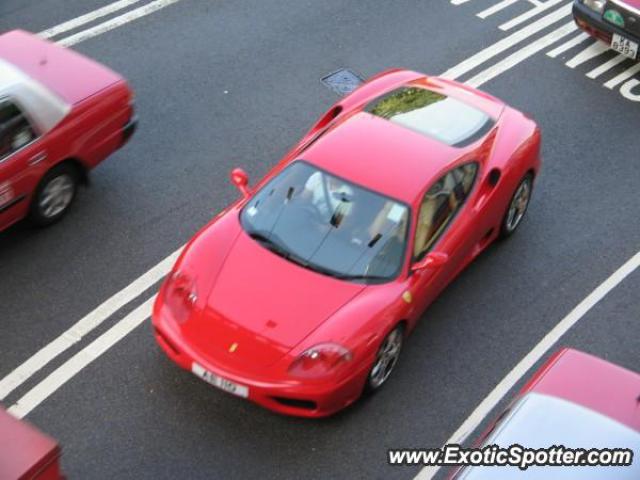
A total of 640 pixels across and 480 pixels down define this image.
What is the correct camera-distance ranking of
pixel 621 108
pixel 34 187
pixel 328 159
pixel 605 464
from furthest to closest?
pixel 621 108 → pixel 34 187 → pixel 328 159 → pixel 605 464

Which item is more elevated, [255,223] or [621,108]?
[255,223]

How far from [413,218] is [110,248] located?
2625 mm

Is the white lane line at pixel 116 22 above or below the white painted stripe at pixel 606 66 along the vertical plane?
above

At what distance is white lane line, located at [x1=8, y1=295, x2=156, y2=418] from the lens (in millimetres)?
7605

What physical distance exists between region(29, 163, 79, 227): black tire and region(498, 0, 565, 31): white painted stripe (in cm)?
554

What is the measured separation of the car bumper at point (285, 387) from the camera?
279 inches

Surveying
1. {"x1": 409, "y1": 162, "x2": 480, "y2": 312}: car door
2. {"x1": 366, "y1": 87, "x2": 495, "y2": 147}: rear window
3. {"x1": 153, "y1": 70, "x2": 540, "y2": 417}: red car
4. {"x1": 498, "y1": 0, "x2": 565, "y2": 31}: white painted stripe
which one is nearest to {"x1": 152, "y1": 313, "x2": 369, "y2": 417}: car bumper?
{"x1": 153, "y1": 70, "x2": 540, "y2": 417}: red car

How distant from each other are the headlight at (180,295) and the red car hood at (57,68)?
2197mm

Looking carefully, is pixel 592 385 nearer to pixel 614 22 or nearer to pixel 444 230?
pixel 444 230

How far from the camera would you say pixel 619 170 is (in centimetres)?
1047

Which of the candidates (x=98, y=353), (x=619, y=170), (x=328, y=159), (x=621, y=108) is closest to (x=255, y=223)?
(x=328, y=159)

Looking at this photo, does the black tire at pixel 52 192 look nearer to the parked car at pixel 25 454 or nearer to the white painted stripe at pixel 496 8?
the parked car at pixel 25 454

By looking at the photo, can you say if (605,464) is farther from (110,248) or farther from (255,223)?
(110,248)

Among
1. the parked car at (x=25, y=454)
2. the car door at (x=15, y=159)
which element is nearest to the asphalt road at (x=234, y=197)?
the car door at (x=15, y=159)
